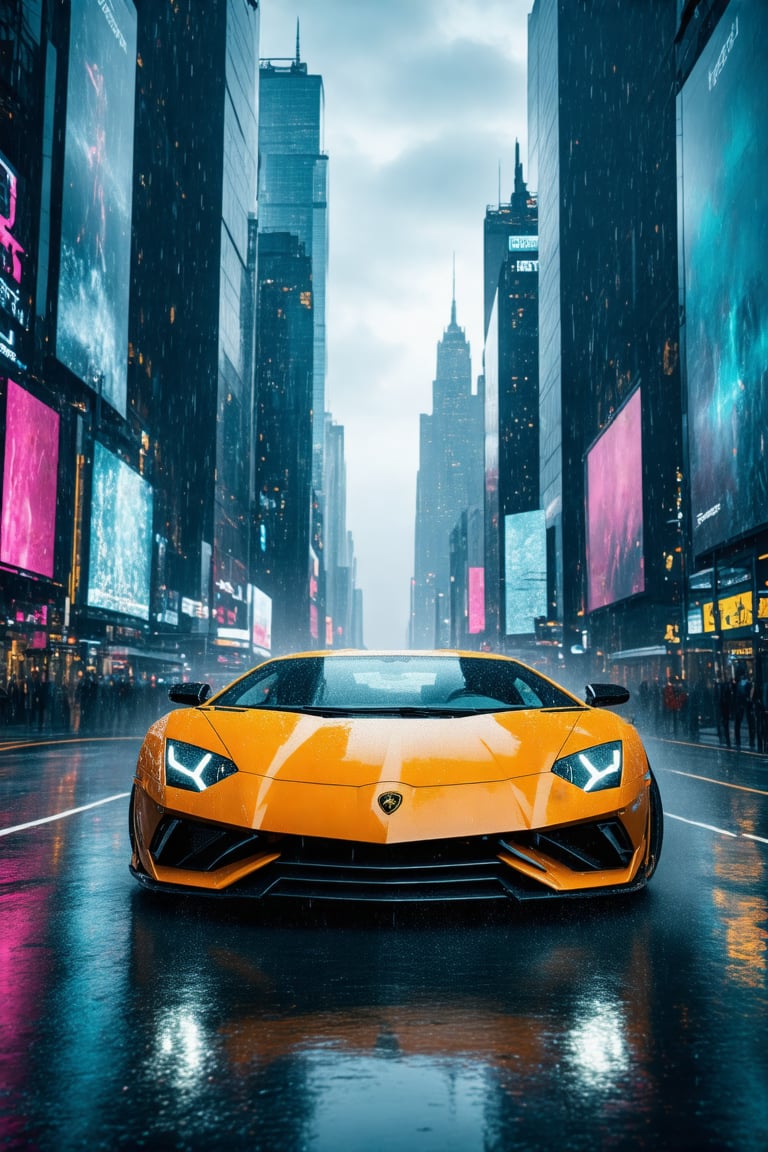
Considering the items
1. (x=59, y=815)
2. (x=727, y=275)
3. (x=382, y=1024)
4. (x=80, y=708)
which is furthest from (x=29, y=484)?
(x=382, y=1024)

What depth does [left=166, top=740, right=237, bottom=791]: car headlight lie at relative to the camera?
14.9 feet

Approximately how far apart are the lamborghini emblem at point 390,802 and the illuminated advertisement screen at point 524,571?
10064cm

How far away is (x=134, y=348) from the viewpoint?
265ft

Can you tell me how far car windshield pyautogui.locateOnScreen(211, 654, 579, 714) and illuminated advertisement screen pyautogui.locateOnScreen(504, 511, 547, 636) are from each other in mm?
98586

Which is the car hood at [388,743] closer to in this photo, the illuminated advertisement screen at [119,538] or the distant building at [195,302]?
the illuminated advertisement screen at [119,538]

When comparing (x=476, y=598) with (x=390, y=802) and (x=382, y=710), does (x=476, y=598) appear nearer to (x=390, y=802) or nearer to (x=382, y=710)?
(x=382, y=710)

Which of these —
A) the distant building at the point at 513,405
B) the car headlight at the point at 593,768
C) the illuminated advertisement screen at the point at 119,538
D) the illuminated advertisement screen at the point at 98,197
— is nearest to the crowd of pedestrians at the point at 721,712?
the car headlight at the point at 593,768

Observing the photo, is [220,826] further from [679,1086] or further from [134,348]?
[134,348]

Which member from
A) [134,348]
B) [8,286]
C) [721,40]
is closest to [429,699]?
[721,40]

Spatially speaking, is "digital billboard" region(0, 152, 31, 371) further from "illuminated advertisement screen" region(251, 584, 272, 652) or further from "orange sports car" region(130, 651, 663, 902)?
"illuminated advertisement screen" region(251, 584, 272, 652)

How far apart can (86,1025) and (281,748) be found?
150 cm

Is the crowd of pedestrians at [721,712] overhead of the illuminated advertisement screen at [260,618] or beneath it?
beneath

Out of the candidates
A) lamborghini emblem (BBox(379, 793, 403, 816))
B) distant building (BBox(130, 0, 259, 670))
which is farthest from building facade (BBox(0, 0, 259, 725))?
lamborghini emblem (BBox(379, 793, 403, 816))

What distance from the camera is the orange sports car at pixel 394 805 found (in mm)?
4180
